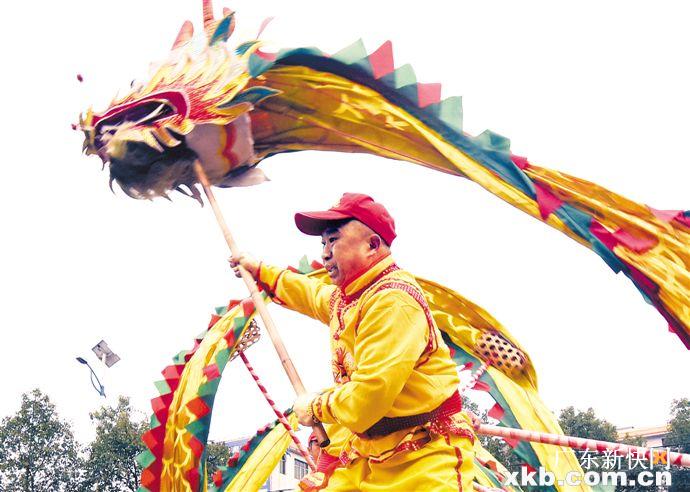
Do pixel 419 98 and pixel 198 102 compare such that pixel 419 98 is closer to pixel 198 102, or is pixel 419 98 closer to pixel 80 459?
pixel 198 102

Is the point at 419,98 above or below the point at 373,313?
above

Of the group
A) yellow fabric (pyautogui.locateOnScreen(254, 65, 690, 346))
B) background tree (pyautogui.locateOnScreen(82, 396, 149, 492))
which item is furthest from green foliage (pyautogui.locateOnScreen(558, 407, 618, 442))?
yellow fabric (pyautogui.locateOnScreen(254, 65, 690, 346))

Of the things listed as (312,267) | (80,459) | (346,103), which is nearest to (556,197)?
(346,103)

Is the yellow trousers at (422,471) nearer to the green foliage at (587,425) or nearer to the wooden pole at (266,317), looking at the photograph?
the wooden pole at (266,317)

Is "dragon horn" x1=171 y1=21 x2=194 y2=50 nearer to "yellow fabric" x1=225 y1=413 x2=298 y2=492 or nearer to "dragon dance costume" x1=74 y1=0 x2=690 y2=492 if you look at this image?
"dragon dance costume" x1=74 y1=0 x2=690 y2=492

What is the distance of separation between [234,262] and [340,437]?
877 millimetres

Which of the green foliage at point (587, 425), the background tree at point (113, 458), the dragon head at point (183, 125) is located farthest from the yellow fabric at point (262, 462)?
the green foliage at point (587, 425)

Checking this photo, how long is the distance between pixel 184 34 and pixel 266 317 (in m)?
1.78

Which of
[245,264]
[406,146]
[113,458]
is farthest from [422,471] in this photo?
[113,458]

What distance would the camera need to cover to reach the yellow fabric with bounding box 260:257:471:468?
107 inches

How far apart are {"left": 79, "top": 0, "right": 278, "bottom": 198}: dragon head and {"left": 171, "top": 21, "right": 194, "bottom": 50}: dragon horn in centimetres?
12

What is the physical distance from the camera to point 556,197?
14.3ft

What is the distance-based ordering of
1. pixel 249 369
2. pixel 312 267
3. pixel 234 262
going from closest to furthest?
pixel 234 262
pixel 249 369
pixel 312 267

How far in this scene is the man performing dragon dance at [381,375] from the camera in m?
2.75
